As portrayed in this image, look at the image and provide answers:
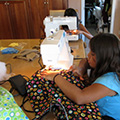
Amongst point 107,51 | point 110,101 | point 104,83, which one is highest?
point 107,51

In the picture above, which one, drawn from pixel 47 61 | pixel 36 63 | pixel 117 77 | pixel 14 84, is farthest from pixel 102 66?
pixel 36 63

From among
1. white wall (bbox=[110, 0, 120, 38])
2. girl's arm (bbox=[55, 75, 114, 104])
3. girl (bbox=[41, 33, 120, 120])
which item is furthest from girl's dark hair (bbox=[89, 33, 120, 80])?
white wall (bbox=[110, 0, 120, 38])

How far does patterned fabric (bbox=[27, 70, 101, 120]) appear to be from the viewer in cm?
74

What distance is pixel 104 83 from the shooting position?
2.72ft

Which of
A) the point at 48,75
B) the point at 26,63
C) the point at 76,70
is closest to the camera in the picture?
the point at 48,75

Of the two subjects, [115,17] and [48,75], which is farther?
[115,17]

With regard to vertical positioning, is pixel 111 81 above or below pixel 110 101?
above

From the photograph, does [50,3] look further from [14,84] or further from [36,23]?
[14,84]

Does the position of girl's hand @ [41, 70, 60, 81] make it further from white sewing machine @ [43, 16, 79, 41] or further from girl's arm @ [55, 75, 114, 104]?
white sewing machine @ [43, 16, 79, 41]

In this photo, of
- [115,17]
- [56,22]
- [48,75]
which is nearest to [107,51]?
[48,75]

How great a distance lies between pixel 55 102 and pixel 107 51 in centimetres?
40

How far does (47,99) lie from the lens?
2.79 feet

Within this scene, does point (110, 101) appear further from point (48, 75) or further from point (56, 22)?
point (56, 22)

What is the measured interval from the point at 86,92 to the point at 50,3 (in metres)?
2.67
